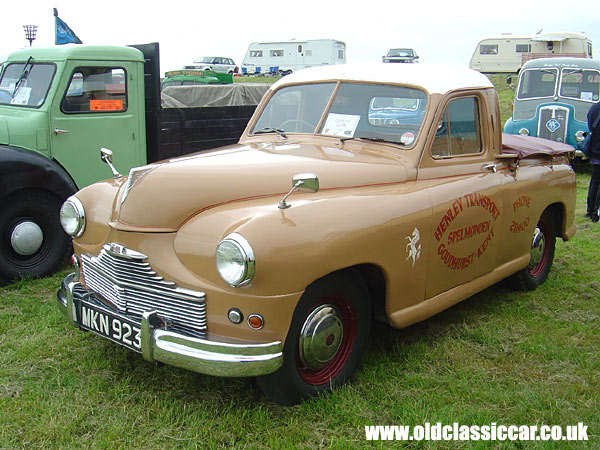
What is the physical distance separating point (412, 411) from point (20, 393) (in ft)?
6.69

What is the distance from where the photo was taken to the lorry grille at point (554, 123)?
10.9m

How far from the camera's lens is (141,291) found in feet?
9.59

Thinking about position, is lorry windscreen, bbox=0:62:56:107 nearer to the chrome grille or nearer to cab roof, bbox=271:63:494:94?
cab roof, bbox=271:63:494:94

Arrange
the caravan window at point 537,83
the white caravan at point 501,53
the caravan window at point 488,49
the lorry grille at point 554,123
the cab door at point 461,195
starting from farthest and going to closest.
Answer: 1. the caravan window at point 488,49
2. the white caravan at point 501,53
3. the caravan window at point 537,83
4. the lorry grille at point 554,123
5. the cab door at point 461,195

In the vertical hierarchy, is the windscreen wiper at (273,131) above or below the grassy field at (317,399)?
above

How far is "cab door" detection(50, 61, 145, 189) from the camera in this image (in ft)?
18.0

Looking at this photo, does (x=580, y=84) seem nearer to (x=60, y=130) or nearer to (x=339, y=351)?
(x=60, y=130)

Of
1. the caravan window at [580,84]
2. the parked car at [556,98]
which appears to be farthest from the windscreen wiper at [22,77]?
the caravan window at [580,84]

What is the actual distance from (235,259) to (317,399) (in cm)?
94

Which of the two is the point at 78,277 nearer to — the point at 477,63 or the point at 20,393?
the point at 20,393

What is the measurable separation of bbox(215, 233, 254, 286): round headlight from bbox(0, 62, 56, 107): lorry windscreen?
12.1ft

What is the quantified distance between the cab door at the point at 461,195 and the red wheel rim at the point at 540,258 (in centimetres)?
95

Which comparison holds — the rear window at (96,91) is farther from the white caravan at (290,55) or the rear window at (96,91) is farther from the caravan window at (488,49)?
the white caravan at (290,55)

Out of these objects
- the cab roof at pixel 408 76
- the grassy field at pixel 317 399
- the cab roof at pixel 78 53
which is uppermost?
the cab roof at pixel 78 53
